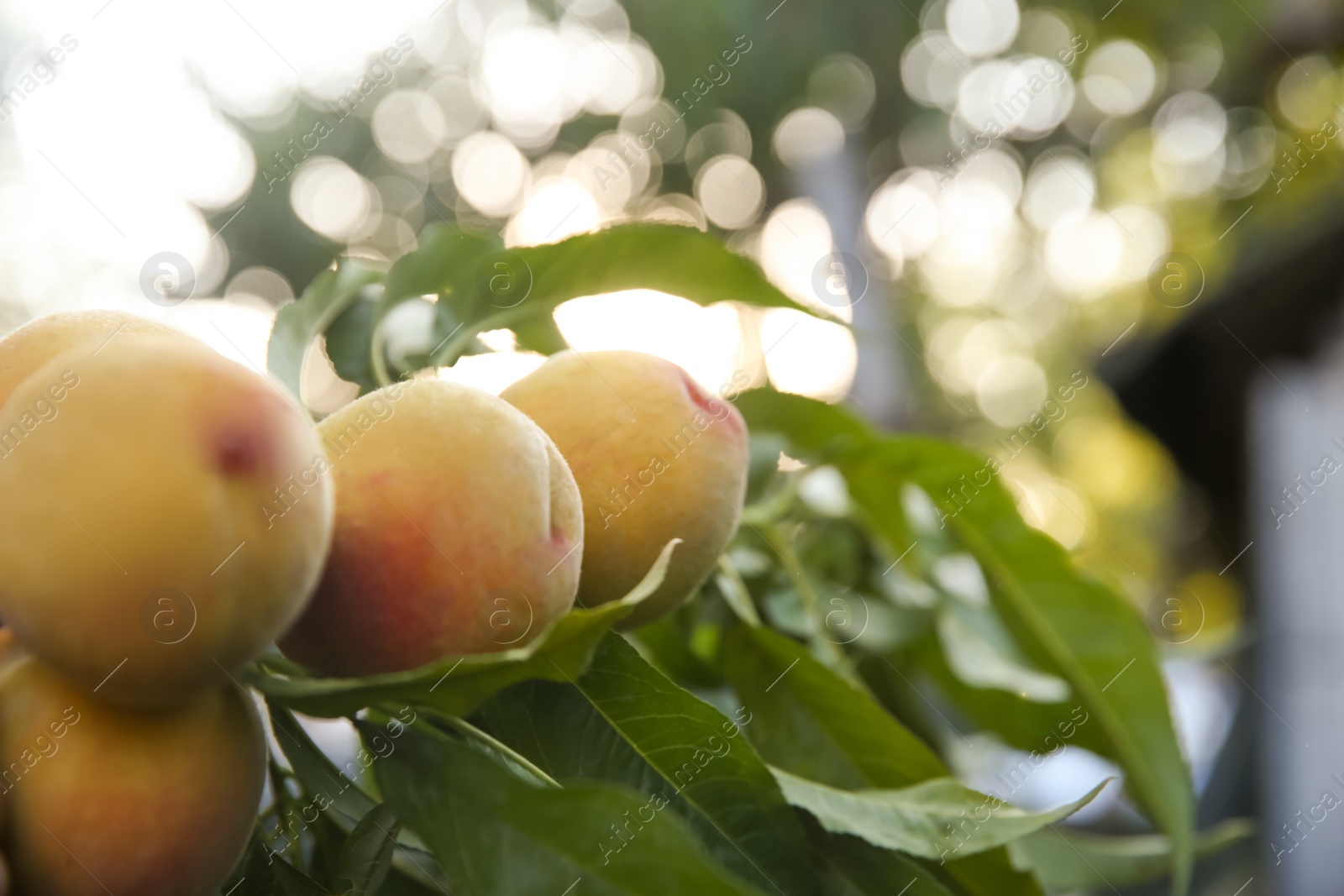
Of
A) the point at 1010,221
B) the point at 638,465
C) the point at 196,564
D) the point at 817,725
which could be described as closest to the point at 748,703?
the point at 817,725

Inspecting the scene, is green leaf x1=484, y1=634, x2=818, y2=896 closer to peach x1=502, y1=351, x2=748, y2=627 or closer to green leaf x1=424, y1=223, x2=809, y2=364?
peach x1=502, y1=351, x2=748, y2=627

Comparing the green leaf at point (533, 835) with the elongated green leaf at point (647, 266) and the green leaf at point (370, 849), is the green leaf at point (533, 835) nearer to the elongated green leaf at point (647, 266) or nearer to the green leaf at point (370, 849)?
the green leaf at point (370, 849)

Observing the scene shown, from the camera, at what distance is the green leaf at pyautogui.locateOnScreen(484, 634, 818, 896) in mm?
272

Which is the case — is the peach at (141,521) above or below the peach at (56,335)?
below

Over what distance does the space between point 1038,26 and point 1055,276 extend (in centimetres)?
218

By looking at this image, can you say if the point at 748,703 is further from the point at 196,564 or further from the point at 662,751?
the point at 196,564

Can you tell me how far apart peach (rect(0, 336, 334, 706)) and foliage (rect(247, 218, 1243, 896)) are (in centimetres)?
3

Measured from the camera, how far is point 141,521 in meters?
0.19

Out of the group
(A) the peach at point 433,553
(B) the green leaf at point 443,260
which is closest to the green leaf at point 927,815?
(A) the peach at point 433,553

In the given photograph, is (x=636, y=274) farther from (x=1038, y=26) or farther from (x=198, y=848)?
(x=1038, y=26)

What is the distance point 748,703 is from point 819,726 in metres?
0.03

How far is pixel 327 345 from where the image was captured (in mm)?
351

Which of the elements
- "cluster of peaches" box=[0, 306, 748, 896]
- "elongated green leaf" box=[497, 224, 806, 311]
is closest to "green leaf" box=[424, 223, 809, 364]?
"elongated green leaf" box=[497, 224, 806, 311]

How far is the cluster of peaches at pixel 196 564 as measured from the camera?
19 cm
